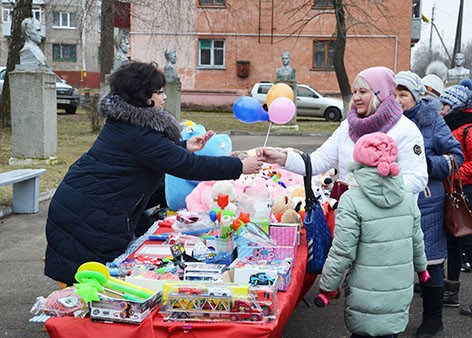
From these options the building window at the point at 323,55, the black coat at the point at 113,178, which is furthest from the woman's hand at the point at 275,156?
the building window at the point at 323,55

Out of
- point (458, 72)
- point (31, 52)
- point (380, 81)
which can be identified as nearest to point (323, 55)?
point (458, 72)

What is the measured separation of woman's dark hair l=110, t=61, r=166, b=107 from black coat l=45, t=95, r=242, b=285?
0.06 meters

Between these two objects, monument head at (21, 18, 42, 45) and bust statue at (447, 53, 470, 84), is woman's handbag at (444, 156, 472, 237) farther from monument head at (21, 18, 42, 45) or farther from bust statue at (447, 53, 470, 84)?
bust statue at (447, 53, 470, 84)

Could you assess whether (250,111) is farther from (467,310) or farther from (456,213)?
(467,310)

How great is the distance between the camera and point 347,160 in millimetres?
3982

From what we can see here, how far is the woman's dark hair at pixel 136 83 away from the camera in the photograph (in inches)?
135

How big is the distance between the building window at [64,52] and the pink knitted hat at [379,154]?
50018mm

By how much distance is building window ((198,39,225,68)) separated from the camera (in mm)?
31859

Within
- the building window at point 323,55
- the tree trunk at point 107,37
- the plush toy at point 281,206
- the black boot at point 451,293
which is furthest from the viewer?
the building window at point 323,55

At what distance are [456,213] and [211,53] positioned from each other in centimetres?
2839

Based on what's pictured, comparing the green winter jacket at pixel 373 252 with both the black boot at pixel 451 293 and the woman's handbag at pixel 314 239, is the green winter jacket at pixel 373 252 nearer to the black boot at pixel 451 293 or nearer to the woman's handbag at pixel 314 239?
the woman's handbag at pixel 314 239

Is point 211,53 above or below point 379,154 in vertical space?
above

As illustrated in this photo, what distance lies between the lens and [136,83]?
3412mm

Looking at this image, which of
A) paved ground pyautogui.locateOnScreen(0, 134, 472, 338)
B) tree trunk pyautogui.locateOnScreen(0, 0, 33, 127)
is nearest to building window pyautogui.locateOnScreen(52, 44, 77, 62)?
tree trunk pyautogui.locateOnScreen(0, 0, 33, 127)
